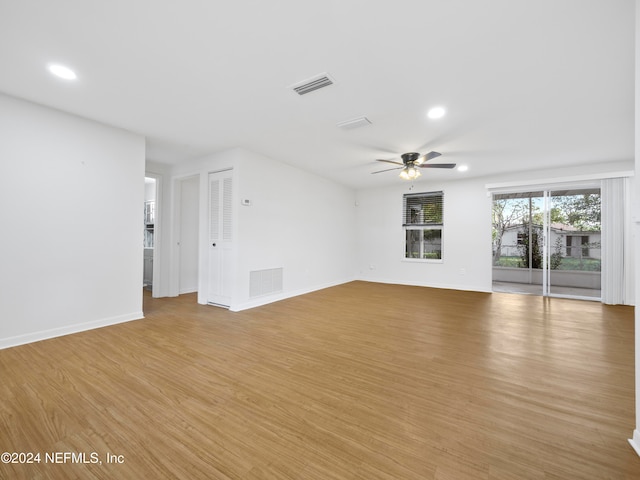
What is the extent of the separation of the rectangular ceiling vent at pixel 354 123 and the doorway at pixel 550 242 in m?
4.94

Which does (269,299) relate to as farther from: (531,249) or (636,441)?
(531,249)

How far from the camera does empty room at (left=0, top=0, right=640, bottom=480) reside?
1.55 metres

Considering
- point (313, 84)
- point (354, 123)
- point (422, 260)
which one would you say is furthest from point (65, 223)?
point (422, 260)

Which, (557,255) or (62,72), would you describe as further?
(557,255)

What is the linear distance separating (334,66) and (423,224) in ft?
18.3

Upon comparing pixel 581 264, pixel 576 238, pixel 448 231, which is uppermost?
pixel 448 231

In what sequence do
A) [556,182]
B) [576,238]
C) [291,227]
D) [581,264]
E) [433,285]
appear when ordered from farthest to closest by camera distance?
[433,285]
[581,264]
[576,238]
[291,227]
[556,182]

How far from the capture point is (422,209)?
7.08 meters

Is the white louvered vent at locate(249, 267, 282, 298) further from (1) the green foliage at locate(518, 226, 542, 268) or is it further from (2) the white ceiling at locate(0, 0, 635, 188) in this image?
(1) the green foliage at locate(518, 226, 542, 268)

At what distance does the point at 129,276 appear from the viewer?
3.77m

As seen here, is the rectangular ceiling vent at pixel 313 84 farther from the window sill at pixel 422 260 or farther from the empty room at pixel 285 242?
the window sill at pixel 422 260

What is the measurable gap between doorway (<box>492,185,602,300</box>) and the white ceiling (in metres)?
2.15

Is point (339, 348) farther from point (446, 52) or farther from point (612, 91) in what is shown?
point (612, 91)

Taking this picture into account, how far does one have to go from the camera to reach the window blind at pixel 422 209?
6.85 metres
